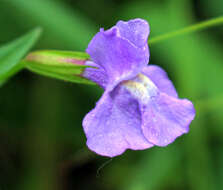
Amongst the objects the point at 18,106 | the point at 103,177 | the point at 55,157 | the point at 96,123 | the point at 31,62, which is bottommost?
the point at 103,177

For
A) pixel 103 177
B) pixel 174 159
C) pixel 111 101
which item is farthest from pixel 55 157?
pixel 111 101

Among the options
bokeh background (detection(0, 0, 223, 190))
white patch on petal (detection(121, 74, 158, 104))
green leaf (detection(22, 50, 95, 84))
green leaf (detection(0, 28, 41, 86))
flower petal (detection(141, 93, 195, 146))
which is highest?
green leaf (detection(0, 28, 41, 86))

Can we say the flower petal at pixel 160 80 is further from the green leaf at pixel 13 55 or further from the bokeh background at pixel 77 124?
the bokeh background at pixel 77 124

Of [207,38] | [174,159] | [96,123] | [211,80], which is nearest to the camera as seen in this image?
[96,123]

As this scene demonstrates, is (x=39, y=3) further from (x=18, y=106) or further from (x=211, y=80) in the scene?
(x=211, y=80)

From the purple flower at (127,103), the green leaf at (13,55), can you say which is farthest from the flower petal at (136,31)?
the green leaf at (13,55)

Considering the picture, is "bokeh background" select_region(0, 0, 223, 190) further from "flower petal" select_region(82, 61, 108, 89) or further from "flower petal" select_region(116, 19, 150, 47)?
"flower petal" select_region(116, 19, 150, 47)

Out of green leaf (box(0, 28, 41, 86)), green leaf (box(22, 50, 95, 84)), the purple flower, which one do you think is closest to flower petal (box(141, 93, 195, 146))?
the purple flower
